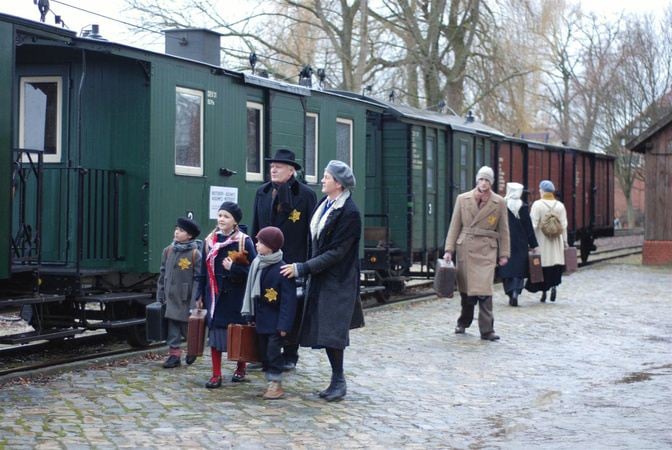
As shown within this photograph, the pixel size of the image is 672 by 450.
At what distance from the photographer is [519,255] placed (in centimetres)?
1570

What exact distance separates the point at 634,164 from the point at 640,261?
1154 inches

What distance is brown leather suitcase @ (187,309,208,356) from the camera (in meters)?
8.98

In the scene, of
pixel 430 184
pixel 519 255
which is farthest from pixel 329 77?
pixel 519 255

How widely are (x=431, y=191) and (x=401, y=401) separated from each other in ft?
36.2

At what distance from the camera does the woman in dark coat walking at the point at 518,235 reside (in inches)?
609

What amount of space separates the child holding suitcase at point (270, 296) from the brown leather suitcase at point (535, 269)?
7.72m

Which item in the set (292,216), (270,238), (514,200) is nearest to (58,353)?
(292,216)

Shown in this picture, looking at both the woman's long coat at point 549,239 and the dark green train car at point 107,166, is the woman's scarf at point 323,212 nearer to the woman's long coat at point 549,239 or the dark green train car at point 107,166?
the dark green train car at point 107,166

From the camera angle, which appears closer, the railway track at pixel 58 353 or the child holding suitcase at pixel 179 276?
the railway track at pixel 58 353

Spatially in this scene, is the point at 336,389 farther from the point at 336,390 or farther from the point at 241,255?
the point at 241,255

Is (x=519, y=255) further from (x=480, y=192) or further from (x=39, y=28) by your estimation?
(x=39, y=28)

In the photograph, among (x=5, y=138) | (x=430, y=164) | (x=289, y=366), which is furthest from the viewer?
(x=430, y=164)

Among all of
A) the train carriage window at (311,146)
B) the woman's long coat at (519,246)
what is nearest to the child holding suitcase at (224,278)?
the train carriage window at (311,146)

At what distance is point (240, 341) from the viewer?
8.52 meters
